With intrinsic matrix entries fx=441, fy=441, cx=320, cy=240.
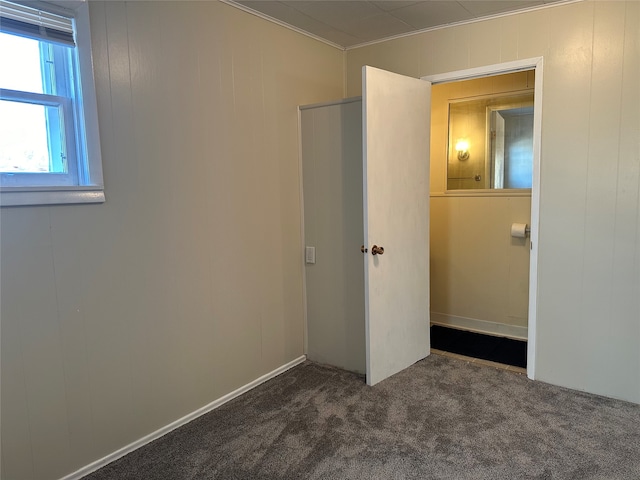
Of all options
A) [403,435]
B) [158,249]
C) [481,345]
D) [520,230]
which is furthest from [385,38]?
[403,435]

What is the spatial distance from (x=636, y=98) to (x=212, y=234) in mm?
2480

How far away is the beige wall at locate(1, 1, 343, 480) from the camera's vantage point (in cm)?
184

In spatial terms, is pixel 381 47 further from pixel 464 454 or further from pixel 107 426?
pixel 107 426

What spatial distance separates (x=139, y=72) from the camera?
2.13 m

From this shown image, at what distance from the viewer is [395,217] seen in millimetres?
2885

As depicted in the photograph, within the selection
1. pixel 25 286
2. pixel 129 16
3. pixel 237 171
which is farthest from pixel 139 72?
pixel 25 286

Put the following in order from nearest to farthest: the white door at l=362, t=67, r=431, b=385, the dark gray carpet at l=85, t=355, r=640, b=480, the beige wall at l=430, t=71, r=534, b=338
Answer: the dark gray carpet at l=85, t=355, r=640, b=480
the white door at l=362, t=67, r=431, b=385
the beige wall at l=430, t=71, r=534, b=338

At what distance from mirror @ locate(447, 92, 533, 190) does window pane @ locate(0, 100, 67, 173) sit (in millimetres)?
3110

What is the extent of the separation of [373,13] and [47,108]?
1939 mm

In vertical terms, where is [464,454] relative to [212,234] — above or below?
below

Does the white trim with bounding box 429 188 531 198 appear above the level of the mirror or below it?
below

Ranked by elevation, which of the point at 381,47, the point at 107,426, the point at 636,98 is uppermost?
the point at 381,47

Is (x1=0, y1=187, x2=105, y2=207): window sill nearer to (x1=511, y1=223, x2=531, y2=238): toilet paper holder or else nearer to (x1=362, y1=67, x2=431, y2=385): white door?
(x1=362, y1=67, x2=431, y2=385): white door

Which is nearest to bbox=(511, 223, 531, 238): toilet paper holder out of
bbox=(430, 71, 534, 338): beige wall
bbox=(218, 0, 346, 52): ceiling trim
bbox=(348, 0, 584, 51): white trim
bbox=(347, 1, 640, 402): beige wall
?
bbox=(430, 71, 534, 338): beige wall
